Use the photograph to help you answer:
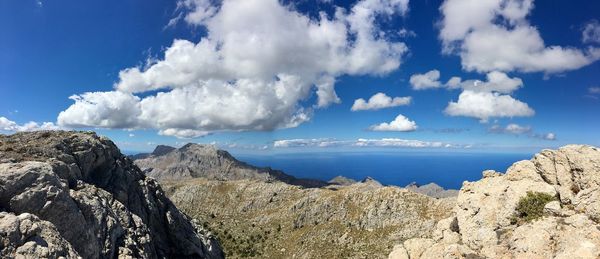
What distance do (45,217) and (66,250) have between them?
6.86 m

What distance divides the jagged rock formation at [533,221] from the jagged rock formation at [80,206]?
34.2 metres

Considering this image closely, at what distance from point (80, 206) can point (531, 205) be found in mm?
48836

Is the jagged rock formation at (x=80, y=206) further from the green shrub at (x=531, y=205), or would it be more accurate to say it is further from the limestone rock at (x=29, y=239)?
the green shrub at (x=531, y=205)

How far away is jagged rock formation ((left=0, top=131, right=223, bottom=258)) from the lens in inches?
1231

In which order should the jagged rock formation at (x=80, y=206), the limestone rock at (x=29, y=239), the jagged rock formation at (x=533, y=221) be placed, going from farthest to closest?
the jagged rock formation at (x=80, y=206)
the jagged rock formation at (x=533, y=221)
the limestone rock at (x=29, y=239)

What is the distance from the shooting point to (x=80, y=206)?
43344 millimetres

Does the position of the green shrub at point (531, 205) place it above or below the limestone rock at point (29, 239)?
above

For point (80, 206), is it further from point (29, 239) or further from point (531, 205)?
point (531, 205)

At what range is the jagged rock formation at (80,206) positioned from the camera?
1231 inches

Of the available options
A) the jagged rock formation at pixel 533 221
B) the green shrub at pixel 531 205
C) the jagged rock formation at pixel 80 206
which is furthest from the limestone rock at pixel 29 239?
the green shrub at pixel 531 205

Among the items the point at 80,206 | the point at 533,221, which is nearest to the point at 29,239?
the point at 80,206

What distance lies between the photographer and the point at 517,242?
109 ft

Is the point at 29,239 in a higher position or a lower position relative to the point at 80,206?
lower

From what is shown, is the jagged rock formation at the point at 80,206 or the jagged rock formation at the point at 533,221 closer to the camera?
the jagged rock formation at the point at 533,221
